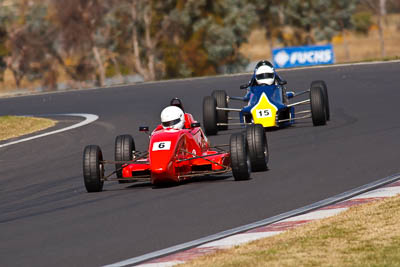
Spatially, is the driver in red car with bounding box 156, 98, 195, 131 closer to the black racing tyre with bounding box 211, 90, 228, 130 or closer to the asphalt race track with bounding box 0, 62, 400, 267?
the asphalt race track with bounding box 0, 62, 400, 267

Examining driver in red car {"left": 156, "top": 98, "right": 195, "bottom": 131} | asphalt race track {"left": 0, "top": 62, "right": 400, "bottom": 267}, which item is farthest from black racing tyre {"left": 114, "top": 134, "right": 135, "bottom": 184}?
driver in red car {"left": 156, "top": 98, "right": 195, "bottom": 131}

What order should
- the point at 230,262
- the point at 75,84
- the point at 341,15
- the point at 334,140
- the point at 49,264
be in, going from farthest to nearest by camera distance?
the point at 341,15
the point at 75,84
the point at 334,140
the point at 49,264
the point at 230,262

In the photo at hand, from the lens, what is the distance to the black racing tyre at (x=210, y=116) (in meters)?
18.4

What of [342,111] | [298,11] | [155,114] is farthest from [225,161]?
[298,11]

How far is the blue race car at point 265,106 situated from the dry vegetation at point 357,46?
5491 centimetres

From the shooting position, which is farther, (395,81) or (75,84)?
(75,84)

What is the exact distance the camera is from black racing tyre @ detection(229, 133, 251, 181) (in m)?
12.0

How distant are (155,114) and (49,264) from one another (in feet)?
55.5

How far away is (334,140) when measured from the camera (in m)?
15.9

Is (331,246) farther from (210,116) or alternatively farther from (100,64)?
(100,64)

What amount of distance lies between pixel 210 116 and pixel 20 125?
23.7 ft

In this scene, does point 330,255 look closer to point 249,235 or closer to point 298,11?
point 249,235

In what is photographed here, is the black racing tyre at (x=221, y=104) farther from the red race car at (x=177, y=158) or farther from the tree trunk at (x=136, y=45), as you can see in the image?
the tree trunk at (x=136, y=45)

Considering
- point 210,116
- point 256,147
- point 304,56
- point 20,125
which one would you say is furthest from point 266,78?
point 304,56
